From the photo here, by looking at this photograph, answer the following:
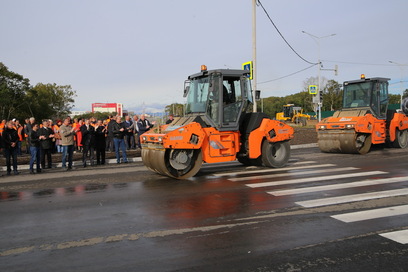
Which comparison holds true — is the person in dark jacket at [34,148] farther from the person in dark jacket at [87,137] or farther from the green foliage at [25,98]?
the green foliage at [25,98]

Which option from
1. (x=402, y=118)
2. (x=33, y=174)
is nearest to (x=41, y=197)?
(x=33, y=174)

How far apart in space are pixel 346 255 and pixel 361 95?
12527 millimetres

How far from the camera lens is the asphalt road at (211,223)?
4316 millimetres

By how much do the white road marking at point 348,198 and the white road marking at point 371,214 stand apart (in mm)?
713

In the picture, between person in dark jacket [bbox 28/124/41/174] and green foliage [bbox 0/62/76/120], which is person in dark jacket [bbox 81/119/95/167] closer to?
person in dark jacket [bbox 28/124/41/174]

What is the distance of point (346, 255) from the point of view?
4.37 m

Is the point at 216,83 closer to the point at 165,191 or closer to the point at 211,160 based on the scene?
the point at 211,160

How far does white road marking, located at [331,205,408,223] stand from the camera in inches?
229

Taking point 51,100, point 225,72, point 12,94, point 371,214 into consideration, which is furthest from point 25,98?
point 371,214

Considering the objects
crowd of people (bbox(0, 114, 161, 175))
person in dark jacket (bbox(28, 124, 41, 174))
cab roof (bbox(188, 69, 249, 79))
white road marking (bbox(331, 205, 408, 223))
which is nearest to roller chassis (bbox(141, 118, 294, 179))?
cab roof (bbox(188, 69, 249, 79))

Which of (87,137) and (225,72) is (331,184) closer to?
(225,72)

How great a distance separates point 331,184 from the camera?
28.2 ft

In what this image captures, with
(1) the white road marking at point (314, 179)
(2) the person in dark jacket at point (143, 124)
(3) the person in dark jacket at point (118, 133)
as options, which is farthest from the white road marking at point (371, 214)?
(2) the person in dark jacket at point (143, 124)

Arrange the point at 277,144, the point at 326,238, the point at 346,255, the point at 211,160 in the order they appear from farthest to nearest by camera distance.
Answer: the point at 277,144, the point at 211,160, the point at 326,238, the point at 346,255
